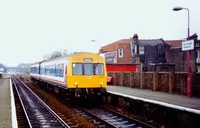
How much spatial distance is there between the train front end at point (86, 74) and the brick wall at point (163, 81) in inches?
175

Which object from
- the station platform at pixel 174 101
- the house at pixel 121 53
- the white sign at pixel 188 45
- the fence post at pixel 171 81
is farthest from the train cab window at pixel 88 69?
the house at pixel 121 53

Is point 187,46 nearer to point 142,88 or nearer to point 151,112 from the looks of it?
point 151,112

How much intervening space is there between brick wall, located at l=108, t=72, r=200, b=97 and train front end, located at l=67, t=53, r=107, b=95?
444 centimetres

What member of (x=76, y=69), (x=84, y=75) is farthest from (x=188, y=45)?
(x=76, y=69)

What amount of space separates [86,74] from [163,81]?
18.9 feet

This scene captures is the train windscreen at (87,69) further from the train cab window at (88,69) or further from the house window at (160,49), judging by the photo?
the house window at (160,49)

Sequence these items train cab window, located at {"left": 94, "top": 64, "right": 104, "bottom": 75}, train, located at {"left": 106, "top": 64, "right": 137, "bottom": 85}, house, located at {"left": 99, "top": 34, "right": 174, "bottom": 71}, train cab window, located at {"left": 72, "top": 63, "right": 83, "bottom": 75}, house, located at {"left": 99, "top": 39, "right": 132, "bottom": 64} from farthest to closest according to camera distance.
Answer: house, located at {"left": 99, "top": 39, "right": 132, "bottom": 64} < house, located at {"left": 99, "top": 34, "right": 174, "bottom": 71} < train, located at {"left": 106, "top": 64, "right": 137, "bottom": 85} < train cab window, located at {"left": 94, "top": 64, "right": 104, "bottom": 75} < train cab window, located at {"left": 72, "top": 63, "right": 83, "bottom": 75}

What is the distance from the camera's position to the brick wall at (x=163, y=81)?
61.8ft

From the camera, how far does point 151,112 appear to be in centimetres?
1531

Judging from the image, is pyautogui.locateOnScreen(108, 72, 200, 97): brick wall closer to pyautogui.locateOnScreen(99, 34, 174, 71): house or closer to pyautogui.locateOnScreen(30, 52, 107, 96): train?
pyautogui.locateOnScreen(30, 52, 107, 96): train

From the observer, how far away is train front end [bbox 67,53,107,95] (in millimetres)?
19172

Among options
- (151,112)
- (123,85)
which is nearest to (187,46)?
(151,112)

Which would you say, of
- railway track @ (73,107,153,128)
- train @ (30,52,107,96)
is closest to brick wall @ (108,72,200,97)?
train @ (30,52,107,96)

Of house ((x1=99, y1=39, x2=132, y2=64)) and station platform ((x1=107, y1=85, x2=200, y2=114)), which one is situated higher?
house ((x1=99, y1=39, x2=132, y2=64))
